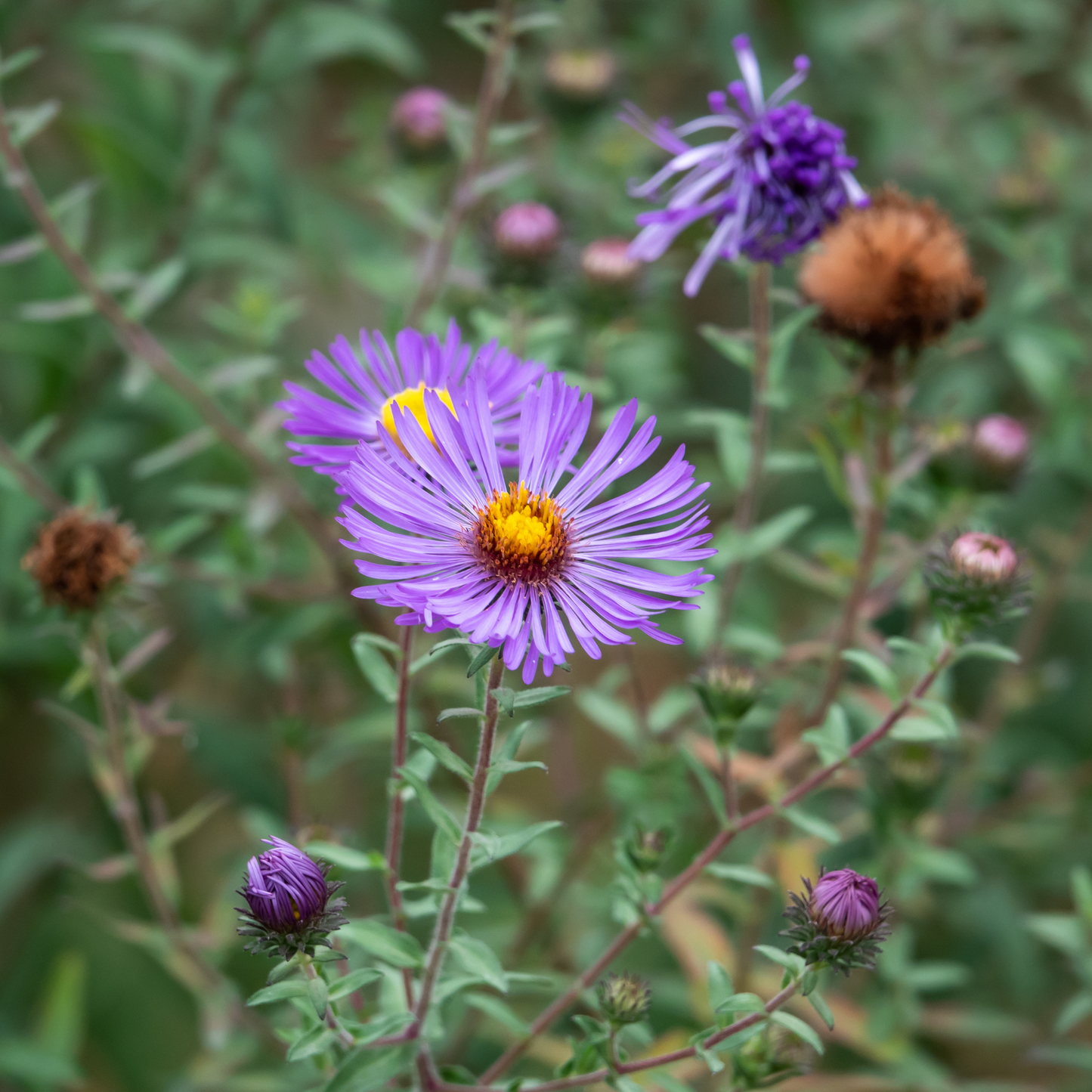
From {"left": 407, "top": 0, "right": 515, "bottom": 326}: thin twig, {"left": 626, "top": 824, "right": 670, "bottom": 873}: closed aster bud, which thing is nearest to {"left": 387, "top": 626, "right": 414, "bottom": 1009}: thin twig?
{"left": 626, "top": 824, "right": 670, "bottom": 873}: closed aster bud

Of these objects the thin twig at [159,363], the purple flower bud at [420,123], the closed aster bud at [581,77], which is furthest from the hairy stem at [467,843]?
the closed aster bud at [581,77]

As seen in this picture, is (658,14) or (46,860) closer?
(46,860)

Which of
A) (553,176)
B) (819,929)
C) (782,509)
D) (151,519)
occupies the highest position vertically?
(553,176)

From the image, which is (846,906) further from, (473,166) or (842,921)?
(473,166)

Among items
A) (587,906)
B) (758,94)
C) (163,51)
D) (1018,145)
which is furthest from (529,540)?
(1018,145)

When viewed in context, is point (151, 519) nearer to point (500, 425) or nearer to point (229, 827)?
point (229, 827)

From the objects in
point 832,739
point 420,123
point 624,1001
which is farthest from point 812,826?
point 420,123

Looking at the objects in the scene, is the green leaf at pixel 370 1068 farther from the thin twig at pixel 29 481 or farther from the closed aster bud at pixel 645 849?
the thin twig at pixel 29 481
